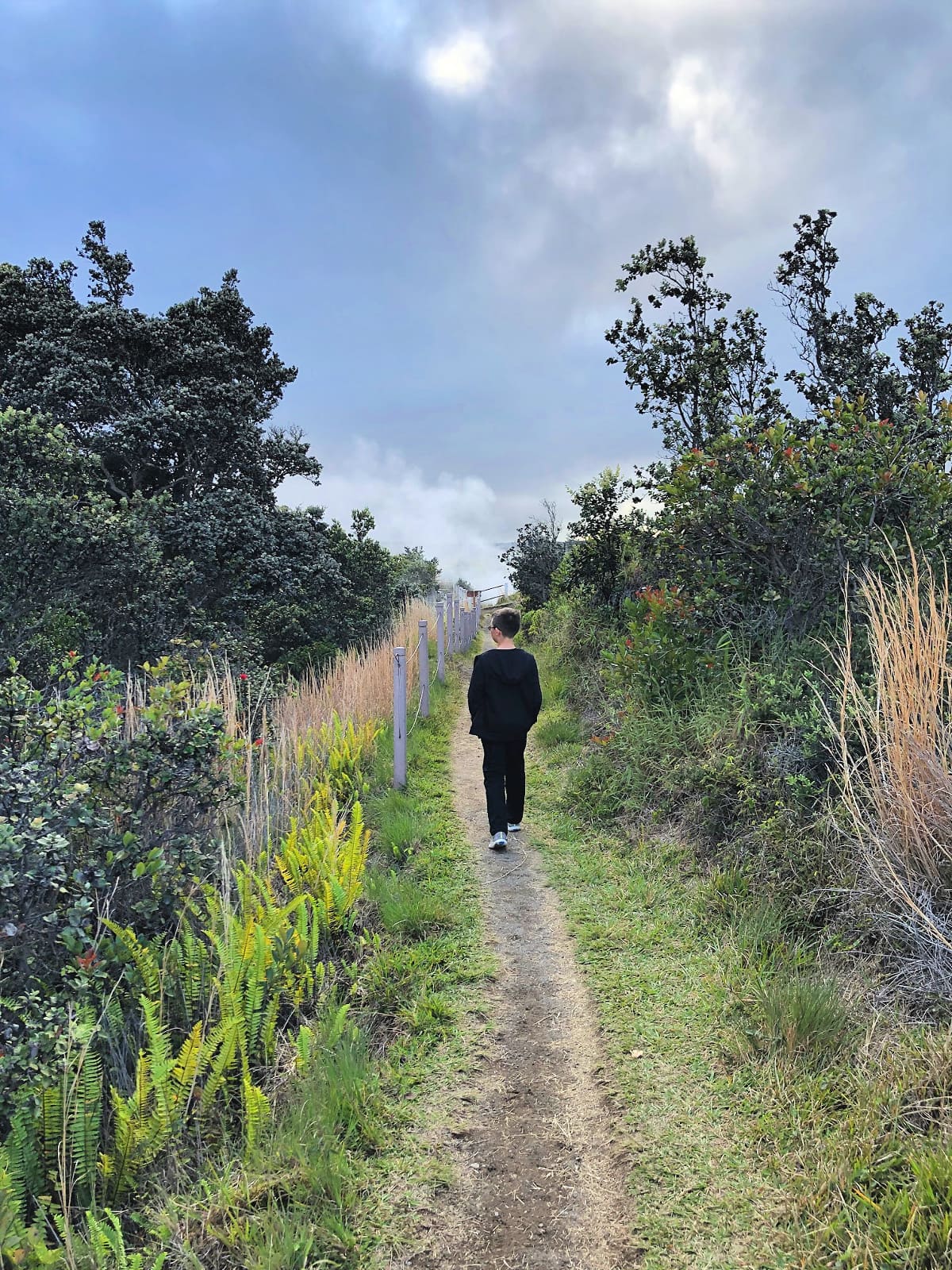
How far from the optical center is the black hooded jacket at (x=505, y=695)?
493 cm

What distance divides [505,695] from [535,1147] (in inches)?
114

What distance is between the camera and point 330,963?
3328 mm

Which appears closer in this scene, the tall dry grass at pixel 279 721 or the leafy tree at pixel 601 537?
the tall dry grass at pixel 279 721

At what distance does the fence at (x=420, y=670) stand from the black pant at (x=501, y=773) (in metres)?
1.17

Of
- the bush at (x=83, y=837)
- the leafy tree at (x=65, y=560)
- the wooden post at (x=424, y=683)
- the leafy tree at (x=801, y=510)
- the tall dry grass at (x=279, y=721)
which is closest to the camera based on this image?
the bush at (x=83, y=837)

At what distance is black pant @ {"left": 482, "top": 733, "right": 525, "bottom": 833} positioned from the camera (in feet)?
16.3

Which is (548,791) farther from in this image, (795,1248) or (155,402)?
(155,402)

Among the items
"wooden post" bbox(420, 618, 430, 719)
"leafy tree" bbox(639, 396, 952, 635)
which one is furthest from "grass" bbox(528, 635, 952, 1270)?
"wooden post" bbox(420, 618, 430, 719)

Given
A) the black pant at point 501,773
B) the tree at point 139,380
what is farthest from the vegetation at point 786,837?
the tree at point 139,380

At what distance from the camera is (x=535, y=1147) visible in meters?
2.39

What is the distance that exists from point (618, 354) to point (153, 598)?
6711 mm

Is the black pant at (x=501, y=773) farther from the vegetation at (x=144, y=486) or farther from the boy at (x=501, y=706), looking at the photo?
the vegetation at (x=144, y=486)

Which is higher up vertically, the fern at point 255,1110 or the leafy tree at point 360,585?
the leafy tree at point 360,585

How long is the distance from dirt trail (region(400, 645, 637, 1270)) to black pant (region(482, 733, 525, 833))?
1310mm
